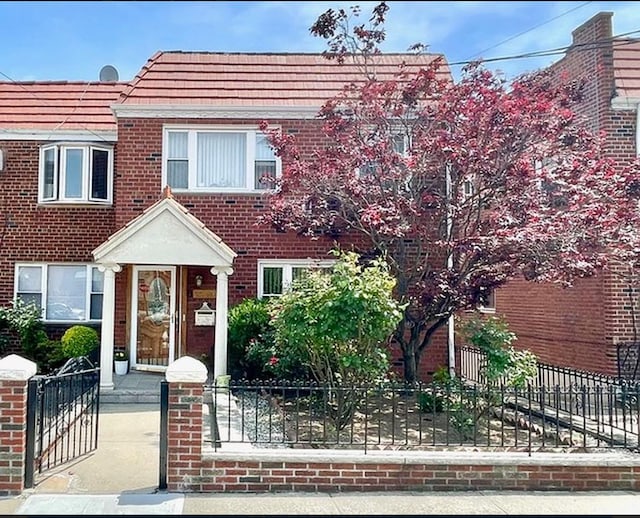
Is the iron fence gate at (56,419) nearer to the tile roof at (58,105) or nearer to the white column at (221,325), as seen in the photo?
the white column at (221,325)

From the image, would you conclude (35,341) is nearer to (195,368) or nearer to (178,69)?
(178,69)

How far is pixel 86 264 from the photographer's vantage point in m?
13.3

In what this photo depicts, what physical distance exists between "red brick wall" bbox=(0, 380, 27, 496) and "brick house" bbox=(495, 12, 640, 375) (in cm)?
1038

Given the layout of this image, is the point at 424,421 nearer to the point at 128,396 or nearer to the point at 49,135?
the point at 128,396

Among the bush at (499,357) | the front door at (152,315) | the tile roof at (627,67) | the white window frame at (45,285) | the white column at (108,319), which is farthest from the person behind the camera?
the white window frame at (45,285)

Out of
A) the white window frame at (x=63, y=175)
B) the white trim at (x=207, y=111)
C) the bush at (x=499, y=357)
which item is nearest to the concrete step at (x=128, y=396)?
the white window frame at (x=63, y=175)

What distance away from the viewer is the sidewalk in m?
5.32

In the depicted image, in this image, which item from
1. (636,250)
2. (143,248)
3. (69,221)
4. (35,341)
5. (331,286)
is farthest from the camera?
(69,221)

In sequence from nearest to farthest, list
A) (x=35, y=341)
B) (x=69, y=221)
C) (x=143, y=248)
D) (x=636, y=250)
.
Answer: (x=636, y=250)
(x=143, y=248)
(x=35, y=341)
(x=69, y=221)

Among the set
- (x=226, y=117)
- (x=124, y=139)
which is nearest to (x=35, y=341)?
(x=124, y=139)

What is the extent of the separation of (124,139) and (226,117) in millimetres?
2306

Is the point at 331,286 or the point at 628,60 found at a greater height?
the point at 628,60

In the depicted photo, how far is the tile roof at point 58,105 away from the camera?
13758 millimetres

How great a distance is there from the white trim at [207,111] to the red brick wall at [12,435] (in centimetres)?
802
